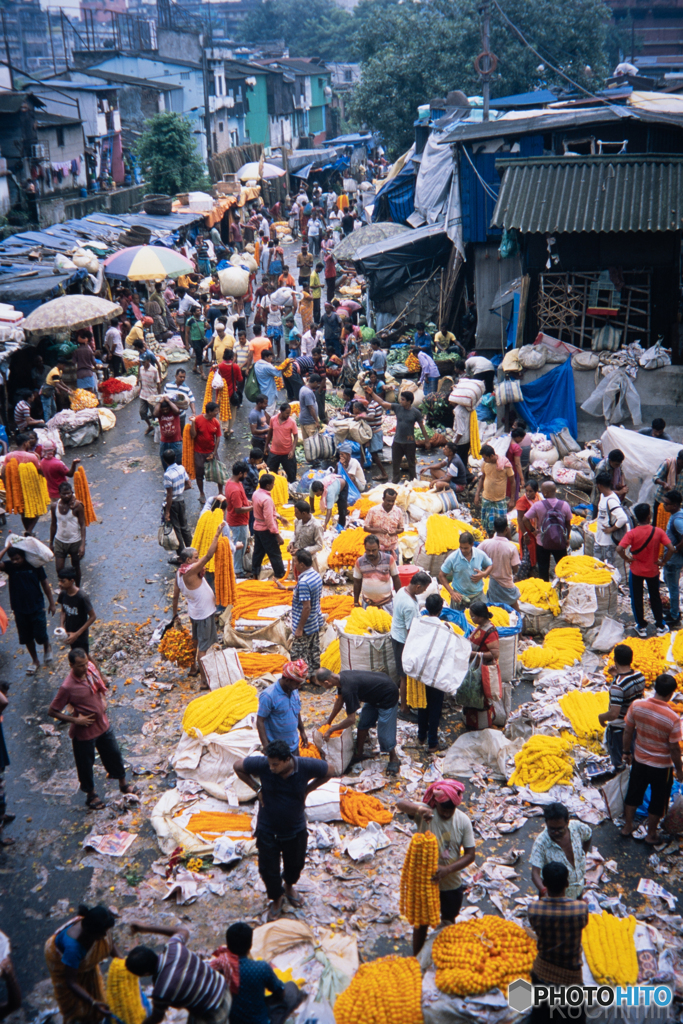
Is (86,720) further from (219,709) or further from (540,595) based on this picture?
(540,595)

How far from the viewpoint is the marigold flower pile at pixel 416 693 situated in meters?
7.41

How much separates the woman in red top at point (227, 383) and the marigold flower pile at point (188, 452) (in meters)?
2.64

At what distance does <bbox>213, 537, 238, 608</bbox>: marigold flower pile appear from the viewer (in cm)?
911

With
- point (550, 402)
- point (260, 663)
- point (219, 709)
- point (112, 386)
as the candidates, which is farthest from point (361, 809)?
point (112, 386)

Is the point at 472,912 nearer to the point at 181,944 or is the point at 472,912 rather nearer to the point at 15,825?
the point at 181,944

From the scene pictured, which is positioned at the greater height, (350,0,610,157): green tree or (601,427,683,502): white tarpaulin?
(350,0,610,157): green tree

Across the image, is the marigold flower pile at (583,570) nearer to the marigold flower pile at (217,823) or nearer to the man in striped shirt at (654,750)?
the man in striped shirt at (654,750)

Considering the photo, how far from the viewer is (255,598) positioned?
978 cm

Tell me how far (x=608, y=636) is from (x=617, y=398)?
6.15 metres

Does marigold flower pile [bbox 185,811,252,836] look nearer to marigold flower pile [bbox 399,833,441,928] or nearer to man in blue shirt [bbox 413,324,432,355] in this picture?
marigold flower pile [bbox 399,833,441,928]

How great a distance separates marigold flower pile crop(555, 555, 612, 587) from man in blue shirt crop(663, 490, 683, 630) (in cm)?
60

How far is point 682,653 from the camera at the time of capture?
815cm

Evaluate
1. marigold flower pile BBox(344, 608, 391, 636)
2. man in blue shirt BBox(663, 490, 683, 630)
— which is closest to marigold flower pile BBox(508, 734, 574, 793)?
marigold flower pile BBox(344, 608, 391, 636)

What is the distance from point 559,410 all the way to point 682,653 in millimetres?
6997
